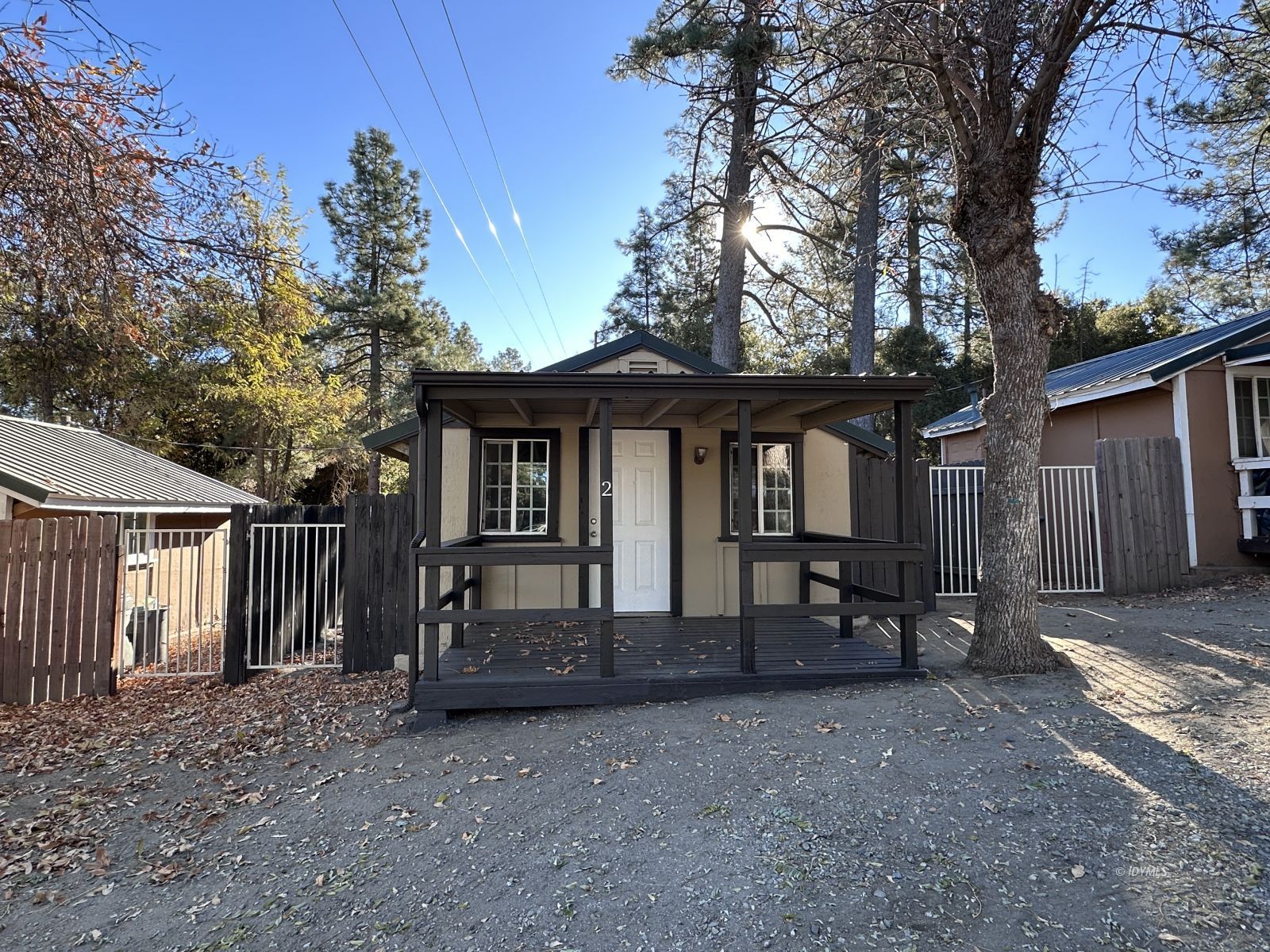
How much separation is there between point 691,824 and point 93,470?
11.3 metres

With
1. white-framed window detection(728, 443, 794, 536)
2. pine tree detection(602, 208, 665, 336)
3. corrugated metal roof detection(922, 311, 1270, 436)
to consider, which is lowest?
white-framed window detection(728, 443, 794, 536)

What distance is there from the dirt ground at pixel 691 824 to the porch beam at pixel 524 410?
9.13 feet

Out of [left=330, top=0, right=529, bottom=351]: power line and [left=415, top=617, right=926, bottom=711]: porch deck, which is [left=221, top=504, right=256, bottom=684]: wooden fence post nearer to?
[left=415, top=617, right=926, bottom=711]: porch deck

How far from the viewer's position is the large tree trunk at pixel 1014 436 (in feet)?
16.0

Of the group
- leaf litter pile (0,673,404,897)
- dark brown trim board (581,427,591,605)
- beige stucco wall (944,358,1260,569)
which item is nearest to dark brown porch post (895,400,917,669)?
dark brown trim board (581,427,591,605)

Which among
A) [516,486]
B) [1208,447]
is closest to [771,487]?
[516,486]

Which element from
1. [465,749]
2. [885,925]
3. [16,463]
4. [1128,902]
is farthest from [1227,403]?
[16,463]

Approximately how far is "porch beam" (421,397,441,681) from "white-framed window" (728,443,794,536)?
3574 millimetres

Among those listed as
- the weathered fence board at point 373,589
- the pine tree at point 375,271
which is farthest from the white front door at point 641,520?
the pine tree at point 375,271

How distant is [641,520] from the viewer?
23.5ft

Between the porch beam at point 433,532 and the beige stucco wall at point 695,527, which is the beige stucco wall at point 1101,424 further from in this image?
the porch beam at point 433,532

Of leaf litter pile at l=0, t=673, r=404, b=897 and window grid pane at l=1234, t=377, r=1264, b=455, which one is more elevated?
window grid pane at l=1234, t=377, r=1264, b=455

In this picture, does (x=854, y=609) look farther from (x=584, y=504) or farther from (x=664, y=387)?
(x=584, y=504)

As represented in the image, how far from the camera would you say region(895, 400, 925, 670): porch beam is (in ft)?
16.3
